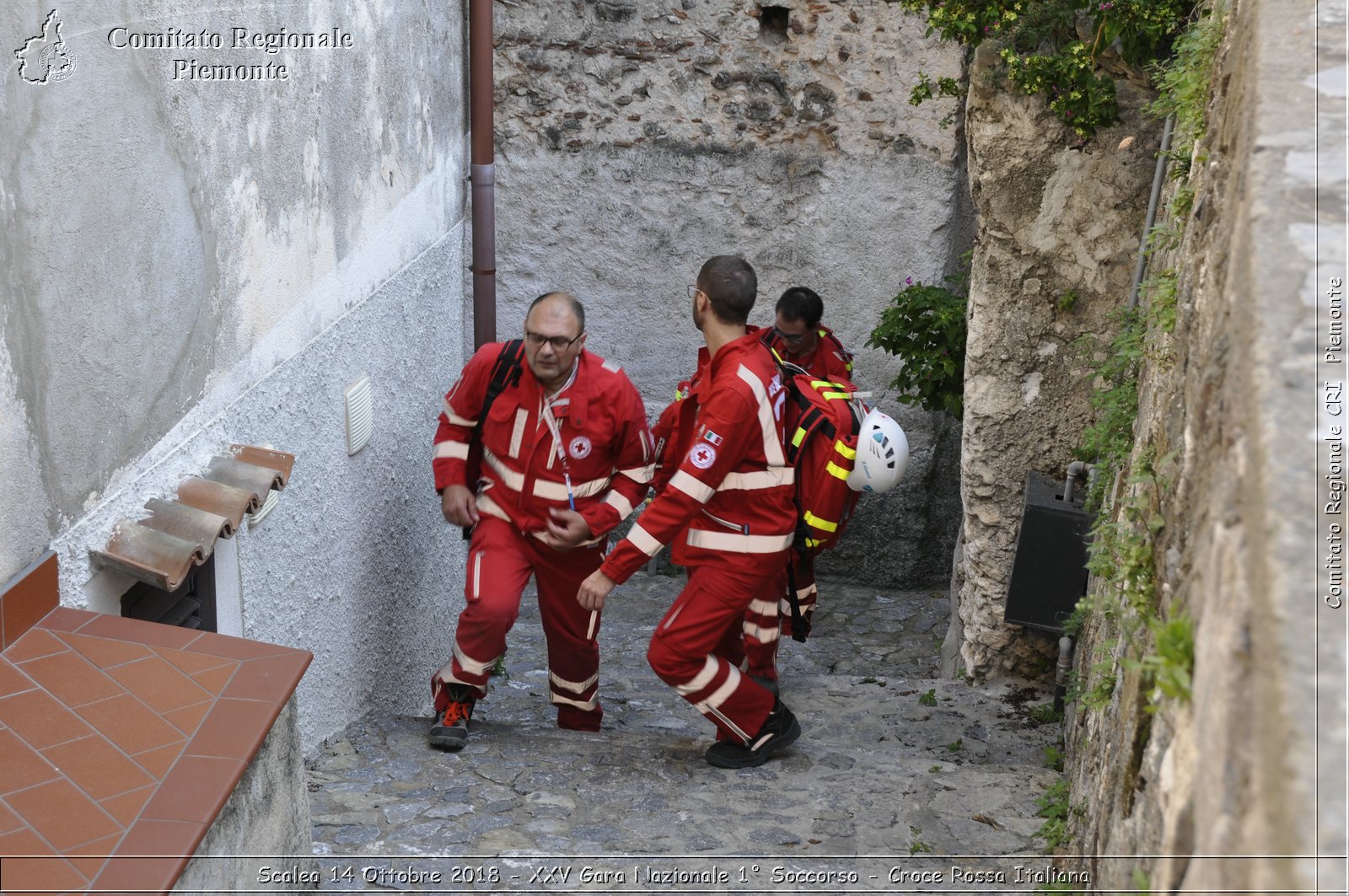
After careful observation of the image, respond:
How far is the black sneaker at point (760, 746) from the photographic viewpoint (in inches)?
195

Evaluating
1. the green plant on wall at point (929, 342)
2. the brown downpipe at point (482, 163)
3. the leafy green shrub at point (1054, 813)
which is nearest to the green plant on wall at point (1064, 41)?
the green plant on wall at point (929, 342)

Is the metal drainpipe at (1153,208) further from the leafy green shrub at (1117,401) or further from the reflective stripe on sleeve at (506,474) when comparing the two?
the reflective stripe on sleeve at (506,474)

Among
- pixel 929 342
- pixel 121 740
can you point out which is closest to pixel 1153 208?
pixel 929 342

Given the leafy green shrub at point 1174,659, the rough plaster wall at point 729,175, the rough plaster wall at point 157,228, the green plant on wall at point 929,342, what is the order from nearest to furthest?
the leafy green shrub at point 1174,659
the rough plaster wall at point 157,228
the green plant on wall at point 929,342
the rough plaster wall at point 729,175

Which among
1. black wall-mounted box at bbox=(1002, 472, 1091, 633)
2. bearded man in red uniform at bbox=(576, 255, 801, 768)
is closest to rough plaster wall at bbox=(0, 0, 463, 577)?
bearded man in red uniform at bbox=(576, 255, 801, 768)

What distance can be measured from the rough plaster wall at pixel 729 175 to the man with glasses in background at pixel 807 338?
54.0 inches

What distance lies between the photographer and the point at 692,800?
4.50 meters

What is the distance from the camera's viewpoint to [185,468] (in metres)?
3.88

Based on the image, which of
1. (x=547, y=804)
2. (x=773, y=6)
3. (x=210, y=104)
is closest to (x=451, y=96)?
(x=773, y=6)

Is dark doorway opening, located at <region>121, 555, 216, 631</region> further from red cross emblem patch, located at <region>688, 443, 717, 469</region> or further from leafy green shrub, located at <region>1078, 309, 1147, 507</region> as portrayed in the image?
leafy green shrub, located at <region>1078, 309, 1147, 507</region>

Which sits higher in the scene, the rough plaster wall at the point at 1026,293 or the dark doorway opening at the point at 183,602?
the rough plaster wall at the point at 1026,293

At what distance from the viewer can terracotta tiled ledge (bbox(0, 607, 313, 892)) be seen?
2.54 metres

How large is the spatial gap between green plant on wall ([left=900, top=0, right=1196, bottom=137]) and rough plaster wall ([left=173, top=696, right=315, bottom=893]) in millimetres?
3627

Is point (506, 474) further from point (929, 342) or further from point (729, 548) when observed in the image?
point (929, 342)
